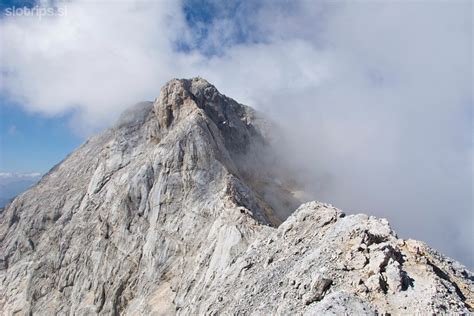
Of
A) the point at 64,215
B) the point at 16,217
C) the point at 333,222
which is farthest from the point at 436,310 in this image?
the point at 16,217

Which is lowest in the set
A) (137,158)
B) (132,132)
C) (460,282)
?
(460,282)

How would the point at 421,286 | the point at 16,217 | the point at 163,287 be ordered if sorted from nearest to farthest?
Answer: 1. the point at 421,286
2. the point at 163,287
3. the point at 16,217

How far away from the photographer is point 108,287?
51625mm

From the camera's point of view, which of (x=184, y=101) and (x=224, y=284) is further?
(x=184, y=101)

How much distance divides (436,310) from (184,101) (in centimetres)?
5505

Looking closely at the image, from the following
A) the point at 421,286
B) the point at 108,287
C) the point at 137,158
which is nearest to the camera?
the point at 421,286

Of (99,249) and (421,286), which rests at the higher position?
(99,249)

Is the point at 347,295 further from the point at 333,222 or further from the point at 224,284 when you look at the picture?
the point at 224,284

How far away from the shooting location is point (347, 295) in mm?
16828

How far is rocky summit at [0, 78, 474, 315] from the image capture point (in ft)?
61.2

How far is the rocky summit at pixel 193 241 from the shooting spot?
18.7 metres

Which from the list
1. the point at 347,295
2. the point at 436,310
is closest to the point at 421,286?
the point at 436,310

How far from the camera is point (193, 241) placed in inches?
1764

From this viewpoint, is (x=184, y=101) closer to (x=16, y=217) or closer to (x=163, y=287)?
(x=163, y=287)
